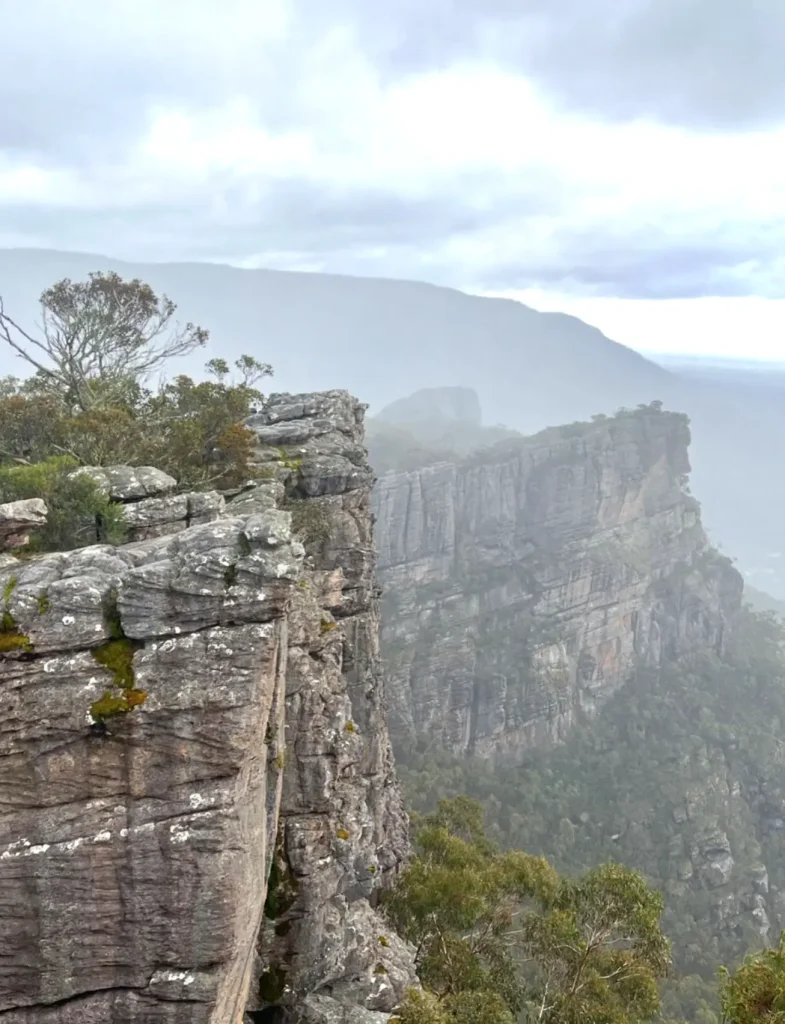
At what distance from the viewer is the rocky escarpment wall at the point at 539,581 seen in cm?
14050

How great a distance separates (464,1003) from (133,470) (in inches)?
865

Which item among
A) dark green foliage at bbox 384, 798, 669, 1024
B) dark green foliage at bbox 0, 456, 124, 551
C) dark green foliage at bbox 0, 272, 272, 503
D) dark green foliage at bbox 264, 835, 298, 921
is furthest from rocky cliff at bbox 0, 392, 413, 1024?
dark green foliage at bbox 384, 798, 669, 1024

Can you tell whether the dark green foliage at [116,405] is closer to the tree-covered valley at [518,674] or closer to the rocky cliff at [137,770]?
the tree-covered valley at [518,674]

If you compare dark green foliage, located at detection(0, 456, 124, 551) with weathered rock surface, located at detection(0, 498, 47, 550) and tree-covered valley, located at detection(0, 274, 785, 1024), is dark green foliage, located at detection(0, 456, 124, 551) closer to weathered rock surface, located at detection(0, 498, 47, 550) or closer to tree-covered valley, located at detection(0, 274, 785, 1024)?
tree-covered valley, located at detection(0, 274, 785, 1024)

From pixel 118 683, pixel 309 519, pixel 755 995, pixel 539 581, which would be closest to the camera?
pixel 755 995

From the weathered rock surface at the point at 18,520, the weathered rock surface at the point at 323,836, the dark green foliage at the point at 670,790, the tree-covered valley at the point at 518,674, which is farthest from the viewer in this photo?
the dark green foliage at the point at 670,790

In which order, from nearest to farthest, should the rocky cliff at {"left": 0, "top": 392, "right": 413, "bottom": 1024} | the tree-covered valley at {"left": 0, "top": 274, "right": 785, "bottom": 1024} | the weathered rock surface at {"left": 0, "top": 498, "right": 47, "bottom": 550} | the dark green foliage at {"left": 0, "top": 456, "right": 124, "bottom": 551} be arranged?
the rocky cliff at {"left": 0, "top": 392, "right": 413, "bottom": 1024}
the weathered rock surface at {"left": 0, "top": 498, "right": 47, "bottom": 550}
the dark green foliage at {"left": 0, "top": 456, "right": 124, "bottom": 551}
the tree-covered valley at {"left": 0, "top": 274, "right": 785, "bottom": 1024}

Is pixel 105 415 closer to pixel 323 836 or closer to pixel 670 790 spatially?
pixel 323 836

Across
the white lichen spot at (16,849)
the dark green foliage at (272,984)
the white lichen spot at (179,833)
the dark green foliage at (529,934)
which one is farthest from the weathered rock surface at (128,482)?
the dark green foliage at (529,934)

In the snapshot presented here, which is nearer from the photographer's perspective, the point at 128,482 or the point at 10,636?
the point at 10,636

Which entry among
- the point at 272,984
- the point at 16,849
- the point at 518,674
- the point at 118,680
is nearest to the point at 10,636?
the point at 118,680

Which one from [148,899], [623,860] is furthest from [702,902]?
[148,899]

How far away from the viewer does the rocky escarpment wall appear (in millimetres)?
140500

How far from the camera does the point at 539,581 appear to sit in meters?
168
